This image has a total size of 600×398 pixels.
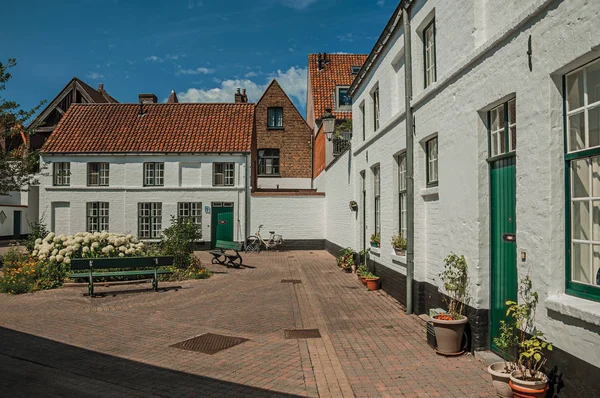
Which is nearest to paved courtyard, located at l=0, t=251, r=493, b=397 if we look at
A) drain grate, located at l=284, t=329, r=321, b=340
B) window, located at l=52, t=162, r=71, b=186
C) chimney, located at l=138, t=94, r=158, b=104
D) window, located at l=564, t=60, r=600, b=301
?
drain grate, located at l=284, t=329, r=321, b=340

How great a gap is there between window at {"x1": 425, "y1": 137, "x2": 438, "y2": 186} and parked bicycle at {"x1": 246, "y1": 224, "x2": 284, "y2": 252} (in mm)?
15568

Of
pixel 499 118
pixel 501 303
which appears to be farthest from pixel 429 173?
pixel 501 303

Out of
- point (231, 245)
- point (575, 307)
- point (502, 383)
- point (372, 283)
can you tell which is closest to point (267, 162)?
point (231, 245)

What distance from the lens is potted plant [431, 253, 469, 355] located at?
21.1 feet

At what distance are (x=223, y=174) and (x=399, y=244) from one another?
53.4 ft

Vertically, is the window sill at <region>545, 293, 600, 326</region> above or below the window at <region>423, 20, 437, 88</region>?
below

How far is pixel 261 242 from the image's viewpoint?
24.3 meters

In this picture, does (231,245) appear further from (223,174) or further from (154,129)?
(154,129)

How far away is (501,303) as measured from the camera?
606 cm

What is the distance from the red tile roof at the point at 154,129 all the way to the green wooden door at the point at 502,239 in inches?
759

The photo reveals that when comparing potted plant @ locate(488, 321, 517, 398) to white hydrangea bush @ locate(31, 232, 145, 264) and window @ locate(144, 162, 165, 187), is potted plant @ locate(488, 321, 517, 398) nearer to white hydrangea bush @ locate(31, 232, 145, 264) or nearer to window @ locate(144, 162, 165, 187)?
white hydrangea bush @ locate(31, 232, 145, 264)

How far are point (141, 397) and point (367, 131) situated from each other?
10.4 meters

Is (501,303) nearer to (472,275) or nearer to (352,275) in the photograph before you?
(472,275)

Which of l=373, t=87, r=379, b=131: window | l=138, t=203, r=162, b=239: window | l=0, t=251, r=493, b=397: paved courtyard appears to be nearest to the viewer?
l=0, t=251, r=493, b=397: paved courtyard
